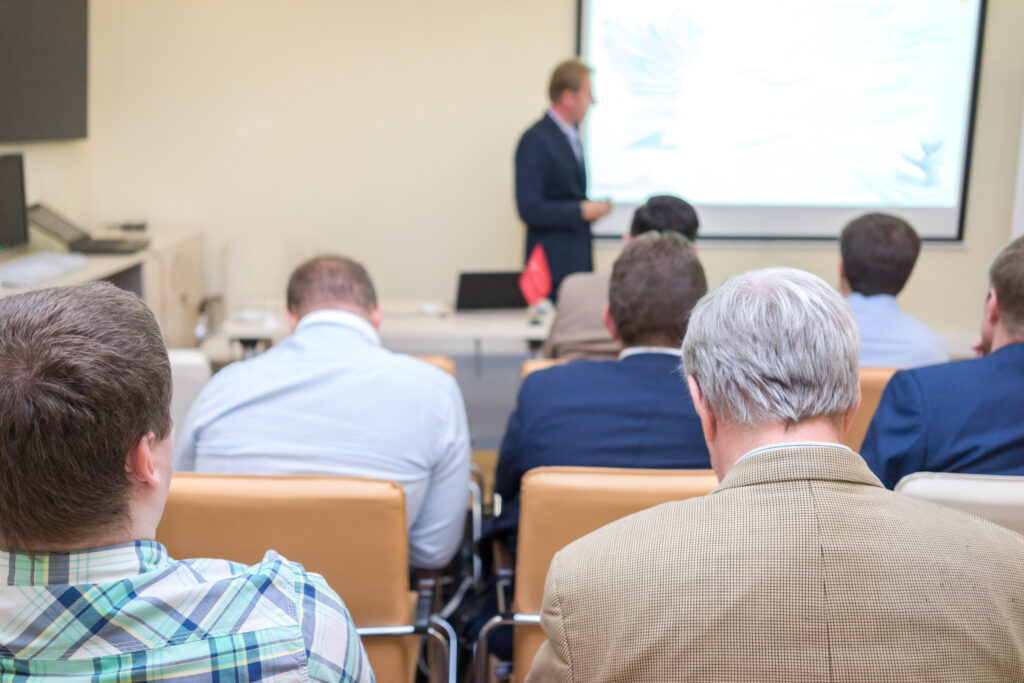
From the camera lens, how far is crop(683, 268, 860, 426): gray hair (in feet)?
3.50

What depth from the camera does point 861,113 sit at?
5.04 metres

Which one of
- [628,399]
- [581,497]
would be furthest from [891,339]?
[581,497]

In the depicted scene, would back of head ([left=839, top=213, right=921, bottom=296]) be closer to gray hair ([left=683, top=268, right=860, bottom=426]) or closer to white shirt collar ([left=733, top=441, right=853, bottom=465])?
gray hair ([left=683, top=268, right=860, bottom=426])

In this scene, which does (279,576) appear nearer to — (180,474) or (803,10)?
(180,474)

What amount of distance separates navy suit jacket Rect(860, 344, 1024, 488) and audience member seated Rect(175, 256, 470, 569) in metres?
0.89

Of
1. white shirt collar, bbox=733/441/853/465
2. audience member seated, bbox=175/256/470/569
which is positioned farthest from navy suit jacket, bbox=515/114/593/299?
white shirt collar, bbox=733/441/853/465

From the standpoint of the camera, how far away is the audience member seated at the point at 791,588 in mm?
892

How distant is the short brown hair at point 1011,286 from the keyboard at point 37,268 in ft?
10.8

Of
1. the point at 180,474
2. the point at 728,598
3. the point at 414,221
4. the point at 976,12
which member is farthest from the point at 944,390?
the point at 976,12

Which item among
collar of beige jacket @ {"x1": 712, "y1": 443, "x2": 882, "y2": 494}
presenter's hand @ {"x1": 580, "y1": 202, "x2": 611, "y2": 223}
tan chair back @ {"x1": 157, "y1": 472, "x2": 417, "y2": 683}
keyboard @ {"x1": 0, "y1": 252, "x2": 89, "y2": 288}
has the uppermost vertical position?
presenter's hand @ {"x1": 580, "y1": 202, "x2": 611, "y2": 223}

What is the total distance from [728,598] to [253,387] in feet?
3.93

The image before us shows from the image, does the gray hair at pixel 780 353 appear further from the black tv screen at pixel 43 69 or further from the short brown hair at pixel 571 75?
the black tv screen at pixel 43 69

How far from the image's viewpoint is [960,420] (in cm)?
159

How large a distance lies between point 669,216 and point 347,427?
1.64 m
